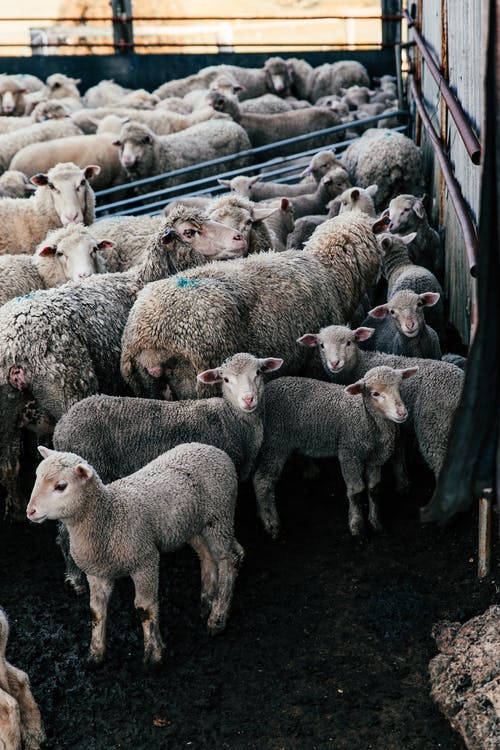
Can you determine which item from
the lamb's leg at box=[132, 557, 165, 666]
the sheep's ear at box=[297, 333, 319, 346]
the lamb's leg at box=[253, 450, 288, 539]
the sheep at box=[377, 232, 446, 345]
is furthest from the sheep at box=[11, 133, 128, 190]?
the lamb's leg at box=[132, 557, 165, 666]

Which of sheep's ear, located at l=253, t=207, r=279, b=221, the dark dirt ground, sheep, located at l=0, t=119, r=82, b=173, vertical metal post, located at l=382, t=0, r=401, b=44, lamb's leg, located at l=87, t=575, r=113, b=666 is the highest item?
vertical metal post, located at l=382, t=0, r=401, b=44

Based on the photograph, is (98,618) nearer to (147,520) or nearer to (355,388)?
(147,520)

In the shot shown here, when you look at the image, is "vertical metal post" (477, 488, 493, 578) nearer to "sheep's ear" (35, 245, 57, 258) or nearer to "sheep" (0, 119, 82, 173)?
"sheep's ear" (35, 245, 57, 258)

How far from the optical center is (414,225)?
756 centimetres

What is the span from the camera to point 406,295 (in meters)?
5.64

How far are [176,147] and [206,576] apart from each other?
22.4 feet

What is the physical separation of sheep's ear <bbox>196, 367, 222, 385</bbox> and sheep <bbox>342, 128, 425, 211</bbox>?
4.83 m

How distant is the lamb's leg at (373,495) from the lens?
16.0 feet

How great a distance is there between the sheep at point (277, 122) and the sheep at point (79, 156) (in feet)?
6.51

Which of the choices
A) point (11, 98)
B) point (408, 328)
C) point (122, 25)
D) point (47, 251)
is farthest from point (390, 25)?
point (408, 328)

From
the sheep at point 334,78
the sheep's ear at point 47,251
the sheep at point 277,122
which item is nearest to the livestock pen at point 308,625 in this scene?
the sheep's ear at point 47,251

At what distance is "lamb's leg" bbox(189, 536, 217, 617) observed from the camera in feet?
14.3

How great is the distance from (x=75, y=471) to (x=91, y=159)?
22.9 ft

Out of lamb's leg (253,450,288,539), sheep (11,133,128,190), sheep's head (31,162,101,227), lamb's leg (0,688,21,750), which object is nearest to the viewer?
lamb's leg (0,688,21,750)
